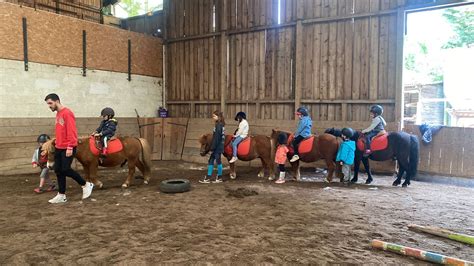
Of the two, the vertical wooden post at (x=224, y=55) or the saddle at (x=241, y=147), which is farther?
the vertical wooden post at (x=224, y=55)

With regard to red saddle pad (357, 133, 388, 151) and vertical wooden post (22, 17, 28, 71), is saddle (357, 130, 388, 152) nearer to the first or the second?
red saddle pad (357, 133, 388, 151)

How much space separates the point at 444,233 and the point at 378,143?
323 centimetres

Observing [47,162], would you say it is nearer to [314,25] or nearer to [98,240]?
[98,240]

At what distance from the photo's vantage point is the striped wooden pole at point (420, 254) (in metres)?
2.89

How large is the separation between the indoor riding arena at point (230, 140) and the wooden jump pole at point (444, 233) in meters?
0.03

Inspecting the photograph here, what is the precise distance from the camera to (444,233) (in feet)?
12.4

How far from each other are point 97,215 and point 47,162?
185 centimetres

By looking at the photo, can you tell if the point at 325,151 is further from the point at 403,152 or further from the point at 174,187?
the point at 174,187

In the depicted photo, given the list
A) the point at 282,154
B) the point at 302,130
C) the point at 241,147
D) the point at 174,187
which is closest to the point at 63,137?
the point at 174,187

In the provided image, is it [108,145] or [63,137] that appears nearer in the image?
[63,137]

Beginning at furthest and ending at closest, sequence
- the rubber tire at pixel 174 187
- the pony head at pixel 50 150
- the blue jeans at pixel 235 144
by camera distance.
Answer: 1. the blue jeans at pixel 235 144
2. the rubber tire at pixel 174 187
3. the pony head at pixel 50 150

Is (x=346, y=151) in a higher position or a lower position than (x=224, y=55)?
lower

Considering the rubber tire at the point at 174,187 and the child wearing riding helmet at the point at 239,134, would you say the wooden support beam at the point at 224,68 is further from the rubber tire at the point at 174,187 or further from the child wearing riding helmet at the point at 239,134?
the rubber tire at the point at 174,187

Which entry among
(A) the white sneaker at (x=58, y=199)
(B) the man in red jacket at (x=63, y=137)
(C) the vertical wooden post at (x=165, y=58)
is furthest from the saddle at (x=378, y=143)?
(C) the vertical wooden post at (x=165, y=58)
